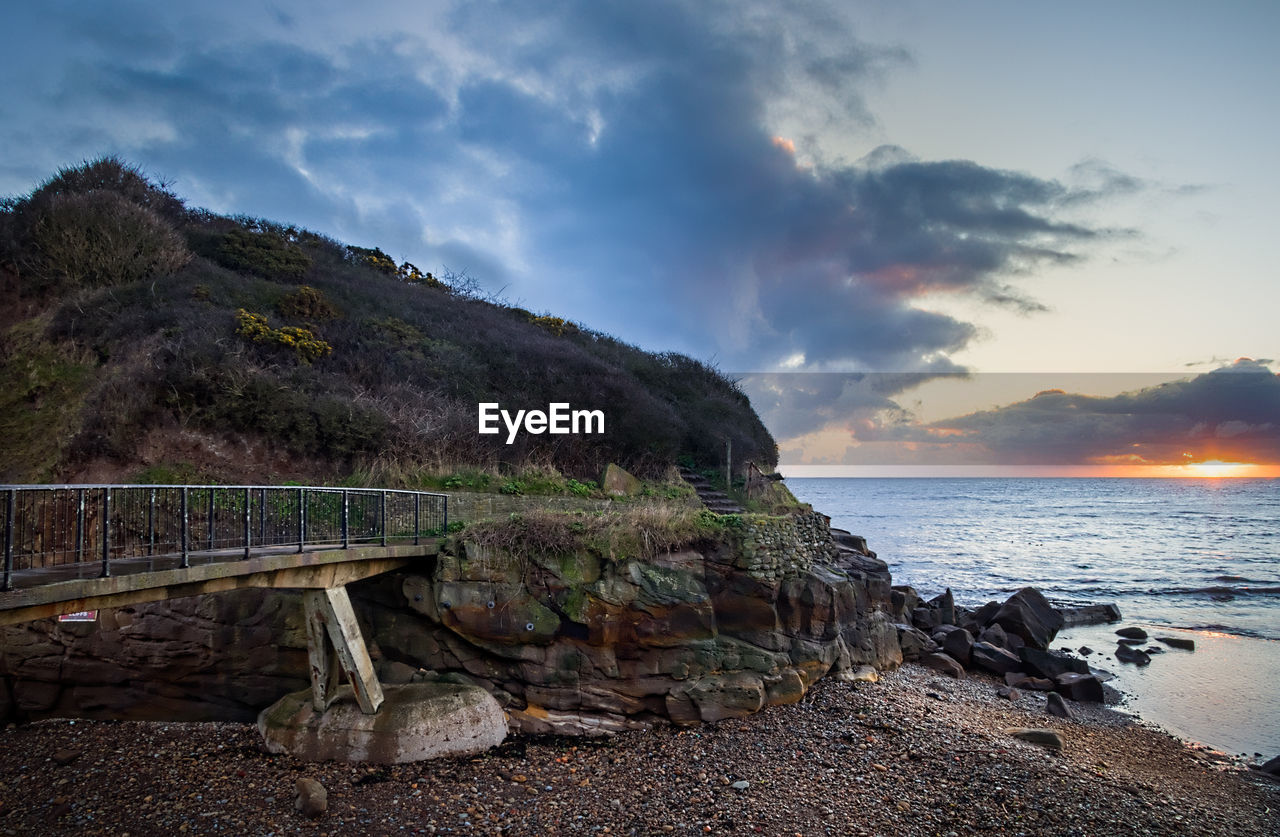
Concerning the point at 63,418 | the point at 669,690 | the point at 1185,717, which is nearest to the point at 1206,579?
the point at 1185,717

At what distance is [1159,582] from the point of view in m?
33.2

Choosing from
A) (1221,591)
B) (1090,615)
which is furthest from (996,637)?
(1221,591)

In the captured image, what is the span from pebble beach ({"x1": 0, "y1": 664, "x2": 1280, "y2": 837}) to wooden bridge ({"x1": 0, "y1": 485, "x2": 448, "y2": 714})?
181cm

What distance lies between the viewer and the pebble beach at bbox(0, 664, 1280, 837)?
28.5ft

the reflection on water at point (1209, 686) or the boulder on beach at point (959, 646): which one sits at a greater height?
the boulder on beach at point (959, 646)

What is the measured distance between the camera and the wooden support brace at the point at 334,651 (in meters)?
10.2

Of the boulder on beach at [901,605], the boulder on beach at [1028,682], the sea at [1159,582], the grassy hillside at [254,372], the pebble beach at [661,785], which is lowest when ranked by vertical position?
the sea at [1159,582]

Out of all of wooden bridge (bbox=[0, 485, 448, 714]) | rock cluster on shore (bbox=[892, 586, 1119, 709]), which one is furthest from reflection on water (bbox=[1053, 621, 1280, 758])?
wooden bridge (bbox=[0, 485, 448, 714])

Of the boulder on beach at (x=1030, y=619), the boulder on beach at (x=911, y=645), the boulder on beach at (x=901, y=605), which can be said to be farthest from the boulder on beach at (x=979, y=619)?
the boulder on beach at (x=911, y=645)

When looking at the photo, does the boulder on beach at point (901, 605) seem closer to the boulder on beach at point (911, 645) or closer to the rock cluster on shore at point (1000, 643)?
the rock cluster on shore at point (1000, 643)

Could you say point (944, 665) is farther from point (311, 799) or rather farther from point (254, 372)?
point (254, 372)

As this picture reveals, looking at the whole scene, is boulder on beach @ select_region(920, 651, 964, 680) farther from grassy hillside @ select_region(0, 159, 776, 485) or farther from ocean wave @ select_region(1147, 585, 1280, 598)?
ocean wave @ select_region(1147, 585, 1280, 598)

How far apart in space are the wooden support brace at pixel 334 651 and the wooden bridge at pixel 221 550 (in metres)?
0.02

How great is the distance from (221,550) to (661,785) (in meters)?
7.41
